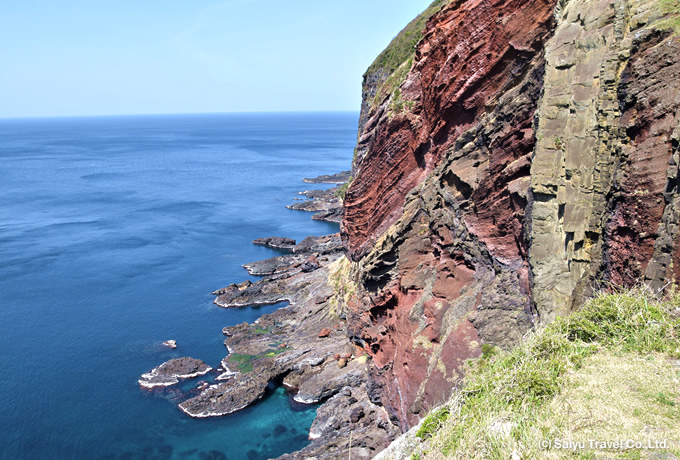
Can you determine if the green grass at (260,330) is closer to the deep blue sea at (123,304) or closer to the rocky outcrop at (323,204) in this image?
the deep blue sea at (123,304)

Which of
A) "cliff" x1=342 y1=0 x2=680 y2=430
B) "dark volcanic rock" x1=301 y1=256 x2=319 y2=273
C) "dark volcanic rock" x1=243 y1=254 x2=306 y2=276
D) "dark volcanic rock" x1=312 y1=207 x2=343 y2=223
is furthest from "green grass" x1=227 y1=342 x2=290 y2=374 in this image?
"dark volcanic rock" x1=312 y1=207 x2=343 y2=223

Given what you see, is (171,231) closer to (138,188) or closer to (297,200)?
(297,200)

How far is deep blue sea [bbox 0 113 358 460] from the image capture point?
109 ft

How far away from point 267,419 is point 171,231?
50.5m

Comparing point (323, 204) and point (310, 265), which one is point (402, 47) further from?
point (323, 204)

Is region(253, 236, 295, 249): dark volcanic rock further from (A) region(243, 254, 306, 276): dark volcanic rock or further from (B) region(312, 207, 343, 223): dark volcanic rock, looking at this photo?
(B) region(312, 207, 343, 223): dark volcanic rock

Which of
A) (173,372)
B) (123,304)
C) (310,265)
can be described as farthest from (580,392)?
(123,304)

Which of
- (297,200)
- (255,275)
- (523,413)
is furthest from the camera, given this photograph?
(297,200)

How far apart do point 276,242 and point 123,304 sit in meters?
25.4

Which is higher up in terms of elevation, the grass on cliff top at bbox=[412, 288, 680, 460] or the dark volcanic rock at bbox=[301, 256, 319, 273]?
the grass on cliff top at bbox=[412, 288, 680, 460]

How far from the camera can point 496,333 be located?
20625 mm

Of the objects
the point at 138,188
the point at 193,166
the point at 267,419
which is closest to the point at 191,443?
the point at 267,419

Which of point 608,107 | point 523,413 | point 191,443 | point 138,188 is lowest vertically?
point 191,443

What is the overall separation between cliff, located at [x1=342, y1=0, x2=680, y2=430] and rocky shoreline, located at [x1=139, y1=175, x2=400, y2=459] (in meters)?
2.64
